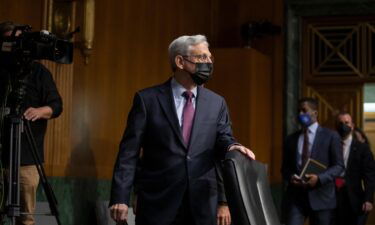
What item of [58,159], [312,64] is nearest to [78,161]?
[58,159]

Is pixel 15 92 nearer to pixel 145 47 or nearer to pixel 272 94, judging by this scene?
pixel 145 47

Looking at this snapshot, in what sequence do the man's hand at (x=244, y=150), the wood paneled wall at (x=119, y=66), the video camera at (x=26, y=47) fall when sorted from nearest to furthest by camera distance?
the man's hand at (x=244, y=150) → the video camera at (x=26, y=47) → the wood paneled wall at (x=119, y=66)

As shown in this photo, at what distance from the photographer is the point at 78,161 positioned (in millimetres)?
7020

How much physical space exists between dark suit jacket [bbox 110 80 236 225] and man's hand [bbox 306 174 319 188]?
8.82 feet

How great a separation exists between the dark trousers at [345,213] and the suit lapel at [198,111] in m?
3.86

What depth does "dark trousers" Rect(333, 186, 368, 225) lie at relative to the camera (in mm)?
7613

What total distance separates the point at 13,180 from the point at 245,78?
16.3 feet

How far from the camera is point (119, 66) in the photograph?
7.77 m

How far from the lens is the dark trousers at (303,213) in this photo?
663 cm

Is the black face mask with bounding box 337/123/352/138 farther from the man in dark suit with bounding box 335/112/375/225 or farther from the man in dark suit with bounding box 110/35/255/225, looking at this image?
the man in dark suit with bounding box 110/35/255/225

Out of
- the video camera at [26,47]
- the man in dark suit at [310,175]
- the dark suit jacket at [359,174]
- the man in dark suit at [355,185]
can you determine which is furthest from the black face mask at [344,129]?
the video camera at [26,47]

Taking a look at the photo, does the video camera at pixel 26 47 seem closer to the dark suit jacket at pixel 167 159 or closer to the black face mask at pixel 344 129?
the dark suit jacket at pixel 167 159

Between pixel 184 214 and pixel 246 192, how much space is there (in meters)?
1.21

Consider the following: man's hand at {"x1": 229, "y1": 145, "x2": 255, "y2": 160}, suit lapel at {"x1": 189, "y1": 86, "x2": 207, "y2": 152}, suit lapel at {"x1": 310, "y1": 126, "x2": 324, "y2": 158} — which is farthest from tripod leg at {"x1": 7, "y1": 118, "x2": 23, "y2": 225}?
suit lapel at {"x1": 310, "y1": 126, "x2": 324, "y2": 158}
